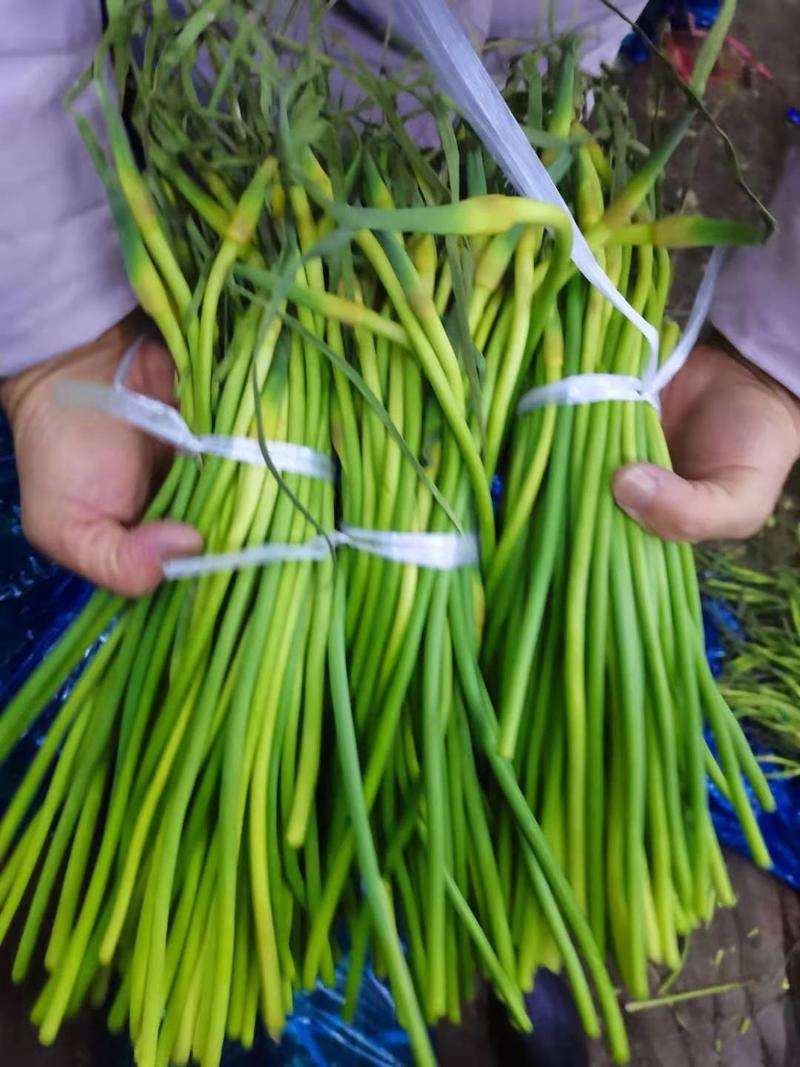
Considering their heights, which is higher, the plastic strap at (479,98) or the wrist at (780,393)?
the plastic strap at (479,98)

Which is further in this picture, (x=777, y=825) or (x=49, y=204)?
(x=777, y=825)

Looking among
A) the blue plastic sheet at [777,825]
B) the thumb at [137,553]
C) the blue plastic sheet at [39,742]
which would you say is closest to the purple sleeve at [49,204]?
the thumb at [137,553]

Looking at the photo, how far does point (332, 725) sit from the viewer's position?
0.53 meters

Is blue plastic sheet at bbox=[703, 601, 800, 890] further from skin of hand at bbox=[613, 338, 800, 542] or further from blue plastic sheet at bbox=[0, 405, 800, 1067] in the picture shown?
skin of hand at bbox=[613, 338, 800, 542]

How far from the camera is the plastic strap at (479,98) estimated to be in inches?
16.3

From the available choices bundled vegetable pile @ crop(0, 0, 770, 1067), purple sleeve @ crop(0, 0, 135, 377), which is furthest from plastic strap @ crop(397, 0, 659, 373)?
purple sleeve @ crop(0, 0, 135, 377)

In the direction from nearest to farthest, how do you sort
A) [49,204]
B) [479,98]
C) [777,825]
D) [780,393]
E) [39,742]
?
[479,98] < [49,204] < [780,393] < [39,742] < [777,825]

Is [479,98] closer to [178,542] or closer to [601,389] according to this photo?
[601,389]

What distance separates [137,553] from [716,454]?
425 mm

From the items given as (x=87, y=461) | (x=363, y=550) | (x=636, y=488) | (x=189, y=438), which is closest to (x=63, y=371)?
(x=87, y=461)

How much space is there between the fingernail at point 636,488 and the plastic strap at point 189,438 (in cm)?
17

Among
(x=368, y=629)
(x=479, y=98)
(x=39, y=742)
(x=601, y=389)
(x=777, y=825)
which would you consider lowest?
(x=777, y=825)

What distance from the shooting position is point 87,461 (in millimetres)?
595

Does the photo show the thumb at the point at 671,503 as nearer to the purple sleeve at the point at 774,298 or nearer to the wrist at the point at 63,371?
the purple sleeve at the point at 774,298
